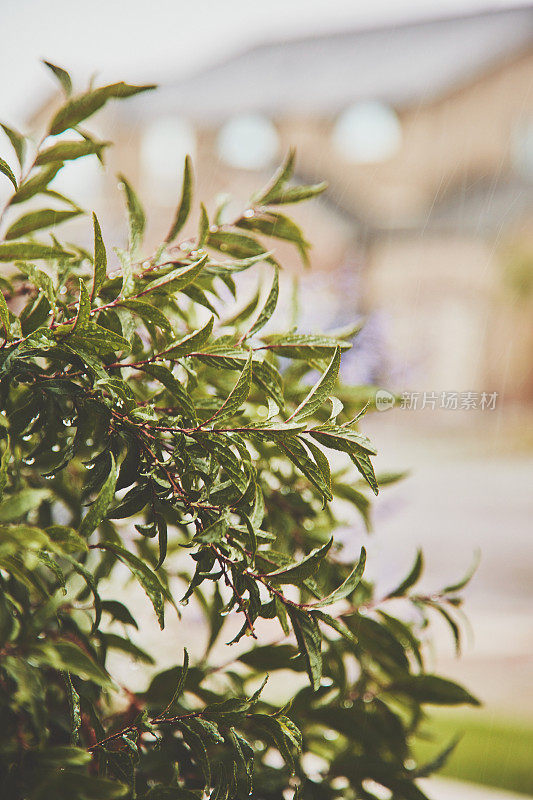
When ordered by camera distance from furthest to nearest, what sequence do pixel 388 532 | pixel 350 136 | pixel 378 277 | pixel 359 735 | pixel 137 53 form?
pixel 350 136, pixel 378 277, pixel 388 532, pixel 137 53, pixel 359 735

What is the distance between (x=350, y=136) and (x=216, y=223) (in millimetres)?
3049

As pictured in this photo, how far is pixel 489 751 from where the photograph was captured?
4.04 ft

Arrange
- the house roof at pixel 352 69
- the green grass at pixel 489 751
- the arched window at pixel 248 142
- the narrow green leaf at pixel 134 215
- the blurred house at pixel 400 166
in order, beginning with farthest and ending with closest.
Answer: the house roof at pixel 352 69 → the arched window at pixel 248 142 → the blurred house at pixel 400 166 → the green grass at pixel 489 751 → the narrow green leaf at pixel 134 215

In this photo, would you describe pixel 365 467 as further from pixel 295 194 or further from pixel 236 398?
pixel 295 194

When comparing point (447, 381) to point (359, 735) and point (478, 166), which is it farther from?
point (359, 735)

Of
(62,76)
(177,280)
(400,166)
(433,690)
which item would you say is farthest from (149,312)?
(400,166)

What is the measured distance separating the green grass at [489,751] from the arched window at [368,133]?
2077 mm

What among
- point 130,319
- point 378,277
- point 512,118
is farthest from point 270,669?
point 512,118

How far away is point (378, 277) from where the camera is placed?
6.37 ft

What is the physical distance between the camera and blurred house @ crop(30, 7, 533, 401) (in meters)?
1.62

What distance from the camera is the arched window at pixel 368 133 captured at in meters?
2.84

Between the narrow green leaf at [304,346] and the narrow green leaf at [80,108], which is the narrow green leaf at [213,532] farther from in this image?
the narrow green leaf at [80,108]

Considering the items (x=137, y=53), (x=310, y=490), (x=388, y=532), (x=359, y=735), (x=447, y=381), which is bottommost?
(x=388, y=532)

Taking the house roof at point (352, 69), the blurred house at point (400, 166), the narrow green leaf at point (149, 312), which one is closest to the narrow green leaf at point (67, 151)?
the narrow green leaf at point (149, 312)
